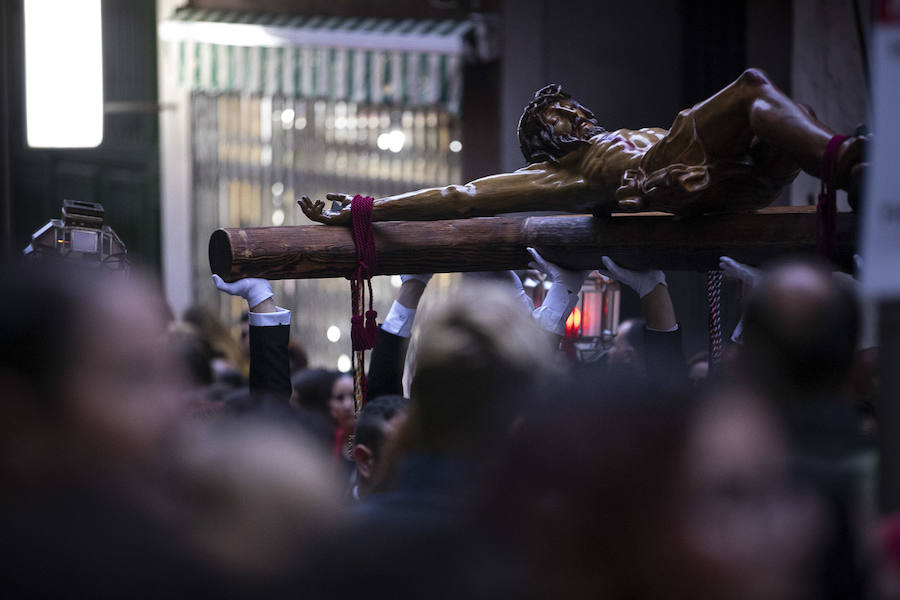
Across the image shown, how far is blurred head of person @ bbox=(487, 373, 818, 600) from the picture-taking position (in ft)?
5.30

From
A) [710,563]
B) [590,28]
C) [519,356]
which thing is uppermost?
[590,28]

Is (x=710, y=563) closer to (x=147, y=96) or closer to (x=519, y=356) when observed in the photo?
(x=519, y=356)

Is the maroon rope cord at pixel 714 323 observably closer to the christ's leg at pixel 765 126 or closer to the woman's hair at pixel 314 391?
the christ's leg at pixel 765 126

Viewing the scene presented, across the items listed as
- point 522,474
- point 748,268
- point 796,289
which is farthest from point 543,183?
point 522,474

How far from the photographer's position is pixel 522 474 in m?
1.70

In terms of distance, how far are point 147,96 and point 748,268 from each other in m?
7.51

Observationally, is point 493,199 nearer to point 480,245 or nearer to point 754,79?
point 480,245

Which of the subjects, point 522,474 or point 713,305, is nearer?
point 522,474

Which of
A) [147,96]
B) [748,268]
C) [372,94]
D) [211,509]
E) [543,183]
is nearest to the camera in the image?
[211,509]

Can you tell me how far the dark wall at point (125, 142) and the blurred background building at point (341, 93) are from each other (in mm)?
16

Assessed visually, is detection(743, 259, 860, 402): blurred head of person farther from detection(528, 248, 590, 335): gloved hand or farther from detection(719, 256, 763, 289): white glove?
detection(528, 248, 590, 335): gloved hand

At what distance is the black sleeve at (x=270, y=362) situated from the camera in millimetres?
3430

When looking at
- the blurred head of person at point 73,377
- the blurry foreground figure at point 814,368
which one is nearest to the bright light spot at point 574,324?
the blurry foreground figure at point 814,368

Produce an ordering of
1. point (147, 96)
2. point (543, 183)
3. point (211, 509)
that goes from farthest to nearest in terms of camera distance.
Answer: point (147, 96), point (543, 183), point (211, 509)
